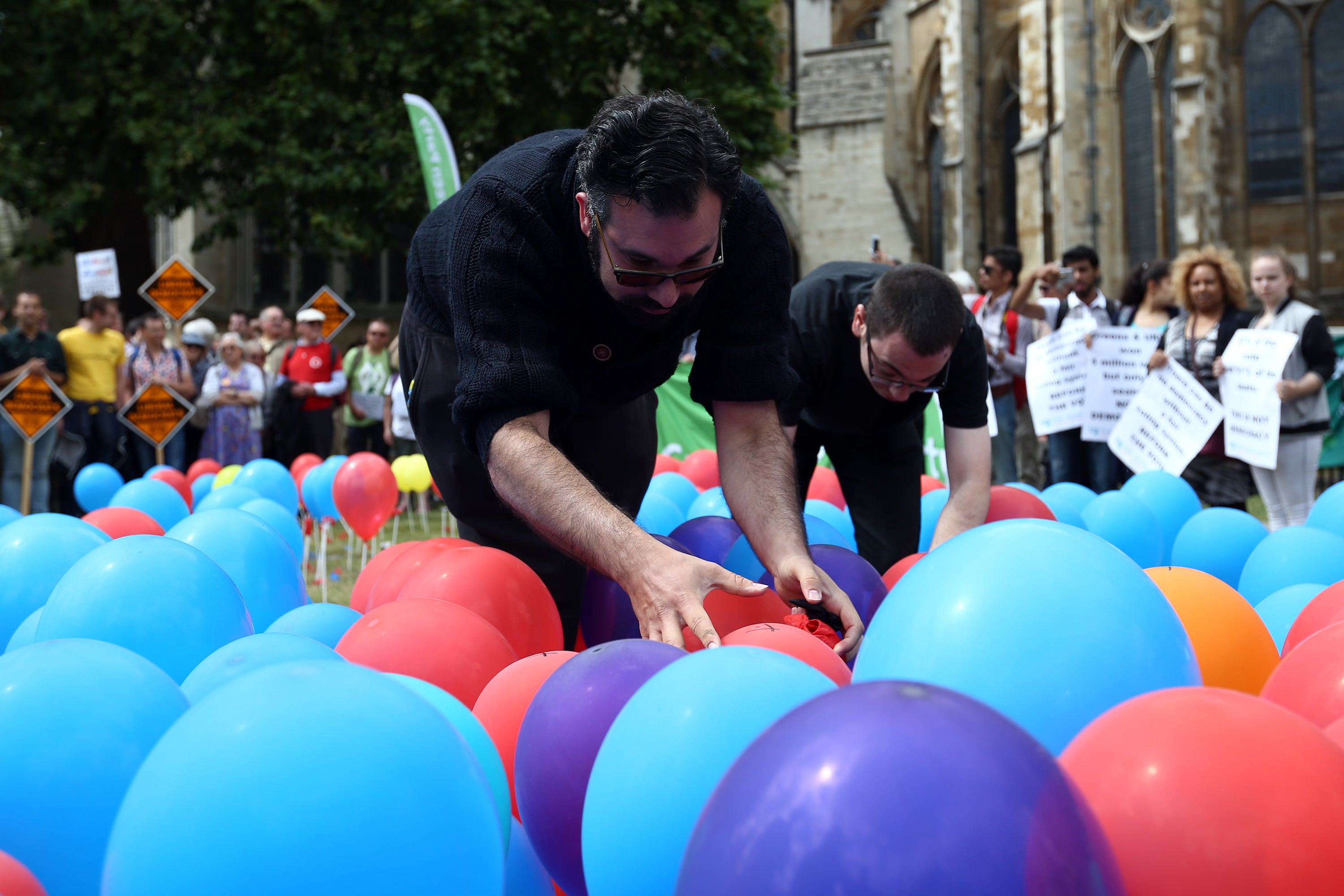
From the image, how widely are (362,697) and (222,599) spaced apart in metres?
1.58

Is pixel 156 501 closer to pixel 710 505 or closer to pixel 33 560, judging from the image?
pixel 33 560

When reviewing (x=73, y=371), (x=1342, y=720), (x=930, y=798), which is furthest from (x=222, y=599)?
(x=73, y=371)

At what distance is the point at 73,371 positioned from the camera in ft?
32.1

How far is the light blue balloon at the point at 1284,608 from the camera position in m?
2.91

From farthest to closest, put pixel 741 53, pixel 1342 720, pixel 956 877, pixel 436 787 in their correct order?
pixel 741 53
pixel 1342 720
pixel 436 787
pixel 956 877

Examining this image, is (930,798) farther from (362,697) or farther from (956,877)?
(362,697)

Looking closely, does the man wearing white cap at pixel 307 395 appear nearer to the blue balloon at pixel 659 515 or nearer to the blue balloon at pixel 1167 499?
the blue balloon at pixel 659 515

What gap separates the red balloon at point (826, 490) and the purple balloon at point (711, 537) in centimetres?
222

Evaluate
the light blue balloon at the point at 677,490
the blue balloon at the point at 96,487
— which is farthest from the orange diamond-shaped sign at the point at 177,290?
the light blue balloon at the point at 677,490

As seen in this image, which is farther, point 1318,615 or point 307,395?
point 307,395

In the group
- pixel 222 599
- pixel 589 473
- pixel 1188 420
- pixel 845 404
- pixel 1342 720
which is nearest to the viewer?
pixel 1342 720

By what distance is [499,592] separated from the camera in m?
2.81

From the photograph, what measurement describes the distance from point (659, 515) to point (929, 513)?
126cm

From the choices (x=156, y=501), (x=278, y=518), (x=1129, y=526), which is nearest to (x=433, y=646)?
(x=278, y=518)
